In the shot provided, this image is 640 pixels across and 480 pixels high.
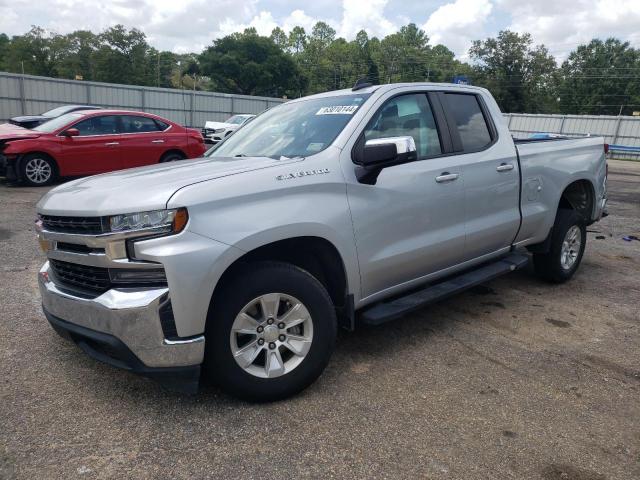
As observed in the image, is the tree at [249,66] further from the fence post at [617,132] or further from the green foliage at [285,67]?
the fence post at [617,132]

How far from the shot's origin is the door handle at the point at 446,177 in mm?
3659

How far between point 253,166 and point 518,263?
2.66 meters

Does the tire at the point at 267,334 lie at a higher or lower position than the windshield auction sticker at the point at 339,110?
lower

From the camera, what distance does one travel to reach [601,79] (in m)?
67.2

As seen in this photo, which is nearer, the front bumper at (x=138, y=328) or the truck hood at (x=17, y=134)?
the front bumper at (x=138, y=328)

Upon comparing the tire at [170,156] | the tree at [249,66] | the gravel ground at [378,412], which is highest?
the tree at [249,66]

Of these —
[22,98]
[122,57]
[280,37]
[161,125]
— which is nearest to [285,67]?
[122,57]

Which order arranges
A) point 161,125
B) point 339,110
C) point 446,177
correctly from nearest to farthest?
1. point 339,110
2. point 446,177
3. point 161,125

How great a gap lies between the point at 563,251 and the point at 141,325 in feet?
13.9

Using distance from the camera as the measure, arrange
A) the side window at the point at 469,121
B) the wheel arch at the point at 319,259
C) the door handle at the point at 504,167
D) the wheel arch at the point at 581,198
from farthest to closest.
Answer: the wheel arch at the point at 581,198 → the door handle at the point at 504,167 → the side window at the point at 469,121 → the wheel arch at the point at 319,259

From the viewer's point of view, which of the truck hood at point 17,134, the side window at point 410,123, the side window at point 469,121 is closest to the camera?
the side window at point 410,123

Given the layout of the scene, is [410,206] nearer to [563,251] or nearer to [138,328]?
[138,328]

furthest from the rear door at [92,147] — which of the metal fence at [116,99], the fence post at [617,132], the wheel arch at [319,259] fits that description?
the fence post at [617,132]

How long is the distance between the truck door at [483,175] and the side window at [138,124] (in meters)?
8.52
